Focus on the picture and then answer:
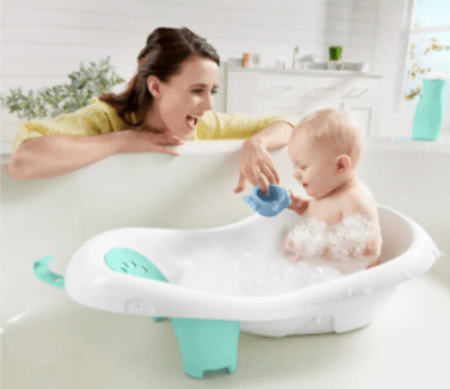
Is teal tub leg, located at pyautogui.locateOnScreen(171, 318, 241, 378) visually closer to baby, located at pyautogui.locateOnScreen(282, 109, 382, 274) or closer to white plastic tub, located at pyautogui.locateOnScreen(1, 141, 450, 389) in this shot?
white plastic tub, located at pyautogui.locateOnScreen(1, 141, 450, 389)

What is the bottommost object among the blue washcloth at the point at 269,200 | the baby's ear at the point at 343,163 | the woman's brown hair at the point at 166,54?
the blue washcloth at the point at 269,200

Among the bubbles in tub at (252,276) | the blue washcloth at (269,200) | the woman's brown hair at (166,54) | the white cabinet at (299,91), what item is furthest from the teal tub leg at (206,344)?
the white cabinet at (299,91)

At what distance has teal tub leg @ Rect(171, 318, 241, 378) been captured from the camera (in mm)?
824

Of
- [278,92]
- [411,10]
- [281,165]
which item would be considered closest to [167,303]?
[281,165]

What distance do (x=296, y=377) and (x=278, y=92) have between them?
8.66 feet

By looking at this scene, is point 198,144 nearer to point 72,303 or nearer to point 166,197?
point 166,197

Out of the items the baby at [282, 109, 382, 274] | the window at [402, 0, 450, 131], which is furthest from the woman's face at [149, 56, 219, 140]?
the window at [402, 0, 450, 131]

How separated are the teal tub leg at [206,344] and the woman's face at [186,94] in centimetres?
63

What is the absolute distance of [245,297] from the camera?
77 cm

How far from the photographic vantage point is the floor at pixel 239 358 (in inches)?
36.1

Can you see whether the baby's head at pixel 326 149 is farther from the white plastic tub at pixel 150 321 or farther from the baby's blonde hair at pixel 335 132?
the white plastic tub at pixel 150 321

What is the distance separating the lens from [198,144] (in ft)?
4.12

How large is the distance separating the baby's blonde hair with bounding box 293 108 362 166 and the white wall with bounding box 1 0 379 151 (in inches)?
93.8

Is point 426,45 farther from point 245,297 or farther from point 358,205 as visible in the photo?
point 245,297
